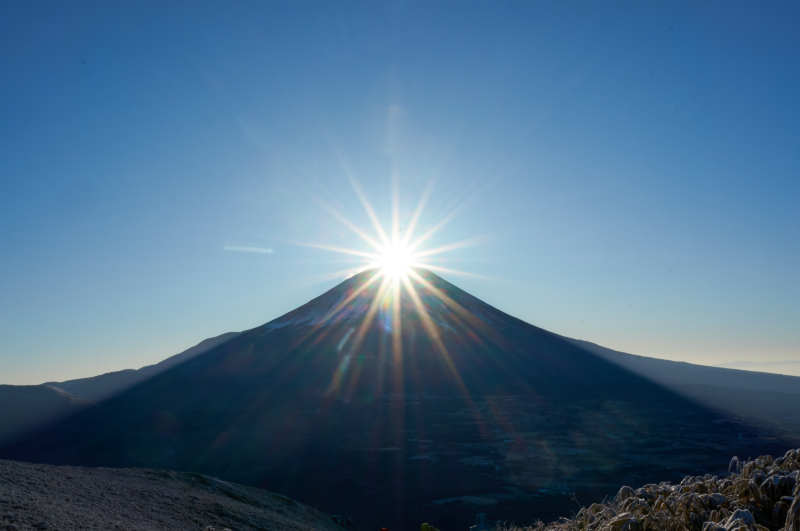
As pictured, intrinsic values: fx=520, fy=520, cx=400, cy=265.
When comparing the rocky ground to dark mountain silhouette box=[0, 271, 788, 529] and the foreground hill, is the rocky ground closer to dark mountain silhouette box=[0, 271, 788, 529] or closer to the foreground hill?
the foreground hill

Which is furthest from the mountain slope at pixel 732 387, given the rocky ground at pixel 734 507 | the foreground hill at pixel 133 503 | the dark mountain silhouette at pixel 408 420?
→ the rocky ground at pixel 734 507

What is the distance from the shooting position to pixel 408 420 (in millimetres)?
54156

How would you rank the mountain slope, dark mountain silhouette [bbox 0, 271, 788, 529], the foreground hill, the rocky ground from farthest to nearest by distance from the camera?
the mountain slope
dark mountain silhouette [bbox 0, 271, 788, 529]
the foreground hill
the rocky ground

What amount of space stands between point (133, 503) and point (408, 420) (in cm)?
4298

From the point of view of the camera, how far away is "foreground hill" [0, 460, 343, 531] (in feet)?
29.2

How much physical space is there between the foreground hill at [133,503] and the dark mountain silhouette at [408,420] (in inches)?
358

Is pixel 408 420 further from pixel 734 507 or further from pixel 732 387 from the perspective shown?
pixel 732 387

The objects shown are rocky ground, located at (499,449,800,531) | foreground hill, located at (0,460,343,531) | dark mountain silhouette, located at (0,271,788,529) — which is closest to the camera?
rocky ground, located at (499,449,800,531)

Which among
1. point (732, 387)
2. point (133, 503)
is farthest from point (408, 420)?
point (732, 387)

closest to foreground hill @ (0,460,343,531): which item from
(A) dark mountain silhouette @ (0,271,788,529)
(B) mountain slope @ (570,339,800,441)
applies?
(A) dark mountain silhouette @ (0,271,788,529)

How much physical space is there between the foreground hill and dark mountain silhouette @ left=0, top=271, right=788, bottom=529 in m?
9.09

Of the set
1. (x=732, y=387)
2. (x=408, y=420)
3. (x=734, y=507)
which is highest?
(x=734, y=507)

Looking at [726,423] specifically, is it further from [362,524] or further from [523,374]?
[362,524]

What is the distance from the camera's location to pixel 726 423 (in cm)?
5747
